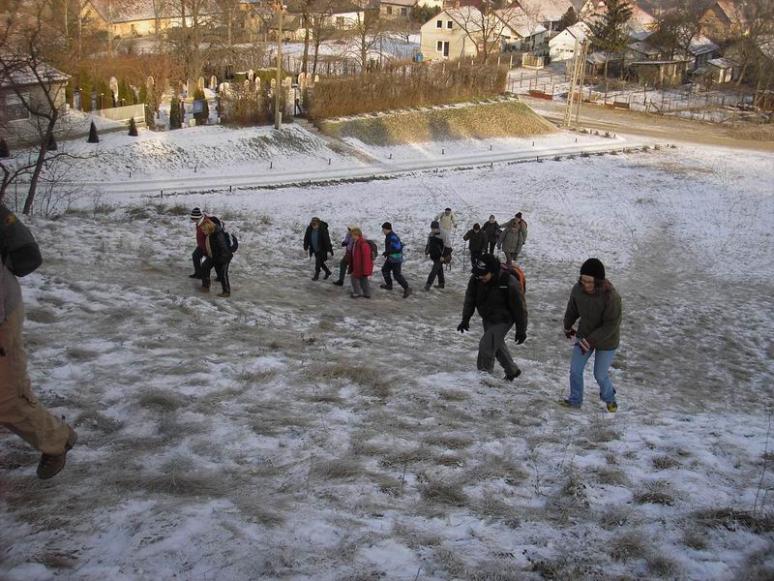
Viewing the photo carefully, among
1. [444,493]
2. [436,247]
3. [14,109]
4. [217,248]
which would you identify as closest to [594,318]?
[444,493]

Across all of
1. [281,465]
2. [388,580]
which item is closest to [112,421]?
[281,465]

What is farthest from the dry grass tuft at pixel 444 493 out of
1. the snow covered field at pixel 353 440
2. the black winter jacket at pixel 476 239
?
the black winter jacket at pixel 476 239

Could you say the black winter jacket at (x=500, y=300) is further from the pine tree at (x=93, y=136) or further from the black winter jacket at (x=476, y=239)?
the pine tree at (x=93, y=136)

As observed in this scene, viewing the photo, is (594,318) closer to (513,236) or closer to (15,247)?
(15,247)

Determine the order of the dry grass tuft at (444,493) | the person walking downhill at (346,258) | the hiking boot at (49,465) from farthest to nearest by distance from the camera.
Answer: the person walking downhill at (346,258)
the dry grass tuft at (444,493)
the hiking boot at (49,465)

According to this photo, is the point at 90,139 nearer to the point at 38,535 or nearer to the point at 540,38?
the point at 38,535

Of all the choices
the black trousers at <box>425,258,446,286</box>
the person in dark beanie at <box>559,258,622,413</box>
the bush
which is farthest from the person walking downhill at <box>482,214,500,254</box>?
the bush

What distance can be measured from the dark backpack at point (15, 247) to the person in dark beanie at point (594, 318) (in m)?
4.99

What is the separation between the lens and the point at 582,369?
741 cm

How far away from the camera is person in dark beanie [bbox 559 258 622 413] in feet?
22.4

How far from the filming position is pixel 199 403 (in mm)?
6449

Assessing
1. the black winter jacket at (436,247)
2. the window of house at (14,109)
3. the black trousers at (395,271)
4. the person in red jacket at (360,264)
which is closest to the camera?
the person in red jacket at (360,264)

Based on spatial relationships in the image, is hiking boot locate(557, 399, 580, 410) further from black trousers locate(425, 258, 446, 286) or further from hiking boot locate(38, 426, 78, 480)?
black trousers locate(425, 258, 446, 286)

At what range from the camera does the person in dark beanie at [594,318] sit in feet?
22.4
